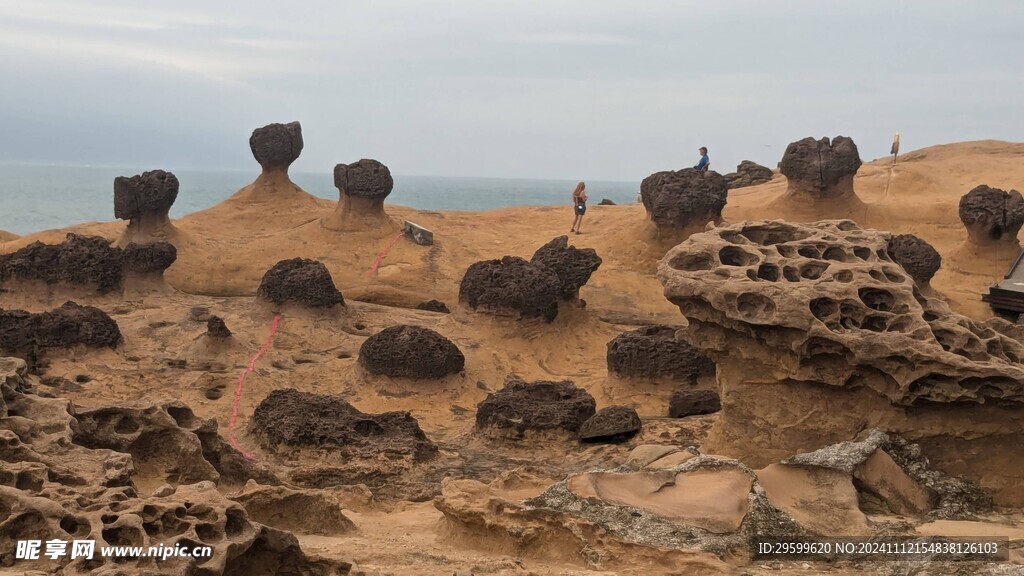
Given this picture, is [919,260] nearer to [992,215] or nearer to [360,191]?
[992,215]

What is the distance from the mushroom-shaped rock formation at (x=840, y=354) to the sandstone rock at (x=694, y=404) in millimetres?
2261

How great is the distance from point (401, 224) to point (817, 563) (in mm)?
13498

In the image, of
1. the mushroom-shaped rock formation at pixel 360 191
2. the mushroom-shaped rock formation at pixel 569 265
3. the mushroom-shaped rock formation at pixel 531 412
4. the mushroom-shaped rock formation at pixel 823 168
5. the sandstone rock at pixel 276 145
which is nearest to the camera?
the mushroom-shaped rock formation at pixel 531 412

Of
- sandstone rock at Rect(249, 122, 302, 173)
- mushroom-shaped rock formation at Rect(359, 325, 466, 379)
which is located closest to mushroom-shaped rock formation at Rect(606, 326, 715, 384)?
mushroom-shaped rock formation at Rect(359, 325, 466, 379)

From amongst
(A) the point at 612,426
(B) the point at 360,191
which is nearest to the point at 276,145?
(B) the point at 360,191

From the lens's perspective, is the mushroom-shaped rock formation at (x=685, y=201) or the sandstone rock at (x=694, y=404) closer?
the sandstone rock at (x=694, y=404)

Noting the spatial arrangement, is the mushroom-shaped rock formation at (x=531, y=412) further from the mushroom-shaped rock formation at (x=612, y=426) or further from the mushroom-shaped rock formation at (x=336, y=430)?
the mushroom-shaped rock formation at (x=336, y=430)

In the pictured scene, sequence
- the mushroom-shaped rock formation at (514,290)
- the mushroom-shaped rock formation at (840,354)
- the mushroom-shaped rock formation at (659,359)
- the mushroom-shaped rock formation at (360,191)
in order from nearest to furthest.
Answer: the mushroom-shaped rock formation at (840,354) < the mushroom-shaped rock formation at (659,359) < the mushroom-shaped rock formation at (514,290) < the mushroom-shaped rock formation at (360,191)

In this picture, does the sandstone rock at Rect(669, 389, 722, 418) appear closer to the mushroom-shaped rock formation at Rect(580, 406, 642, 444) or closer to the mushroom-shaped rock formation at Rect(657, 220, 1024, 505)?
the mushroom-shaped rock formation at Rect(580, 406, 642, 444)

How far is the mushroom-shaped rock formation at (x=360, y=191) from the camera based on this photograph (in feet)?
54.4

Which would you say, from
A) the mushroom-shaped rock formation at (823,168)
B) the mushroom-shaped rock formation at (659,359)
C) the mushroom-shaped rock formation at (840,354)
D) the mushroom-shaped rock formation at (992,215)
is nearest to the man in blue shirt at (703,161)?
the mushroom-shaped rock formation at (823,168)

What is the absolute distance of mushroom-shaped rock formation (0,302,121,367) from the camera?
1015cm

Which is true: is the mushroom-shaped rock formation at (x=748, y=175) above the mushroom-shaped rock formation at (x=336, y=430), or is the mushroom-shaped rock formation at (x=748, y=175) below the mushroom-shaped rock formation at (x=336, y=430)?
above

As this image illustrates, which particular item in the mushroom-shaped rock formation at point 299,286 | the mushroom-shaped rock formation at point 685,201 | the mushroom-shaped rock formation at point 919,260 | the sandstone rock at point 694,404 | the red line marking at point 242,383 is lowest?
the red line marking at point 242,383
